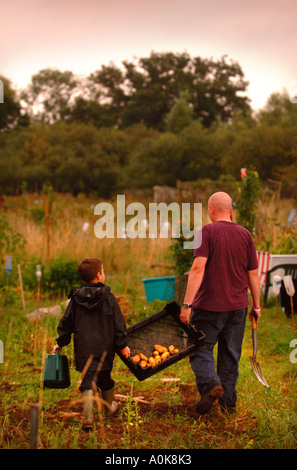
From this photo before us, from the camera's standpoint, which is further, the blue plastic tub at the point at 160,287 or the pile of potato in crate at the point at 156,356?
the blue plastic tub at the point at 160,287

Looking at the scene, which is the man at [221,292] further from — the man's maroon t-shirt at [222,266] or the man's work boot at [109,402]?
the man's work boot at [109,402]

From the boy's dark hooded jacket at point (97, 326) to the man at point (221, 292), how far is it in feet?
1.71

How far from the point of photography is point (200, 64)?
1372 inches

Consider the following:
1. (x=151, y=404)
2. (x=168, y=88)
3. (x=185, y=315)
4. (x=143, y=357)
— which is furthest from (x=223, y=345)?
(x=168, y=88)

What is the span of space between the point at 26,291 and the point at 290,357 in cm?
491

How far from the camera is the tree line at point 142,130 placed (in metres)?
22.8

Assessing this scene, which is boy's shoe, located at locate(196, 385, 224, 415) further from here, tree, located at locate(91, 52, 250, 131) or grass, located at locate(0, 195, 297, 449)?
tree, located at locate(91, 52, 250, 131)

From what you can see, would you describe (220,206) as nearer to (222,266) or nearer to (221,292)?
(222,266)

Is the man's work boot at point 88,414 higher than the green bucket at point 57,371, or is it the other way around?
the green bucket at point 57,371

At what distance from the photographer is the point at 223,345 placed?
12.8 feet

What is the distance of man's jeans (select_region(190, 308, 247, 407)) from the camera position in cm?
377

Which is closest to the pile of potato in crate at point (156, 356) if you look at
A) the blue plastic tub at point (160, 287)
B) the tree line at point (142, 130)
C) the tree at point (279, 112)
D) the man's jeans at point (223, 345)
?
A: the man's jeans at point (223, 345)
